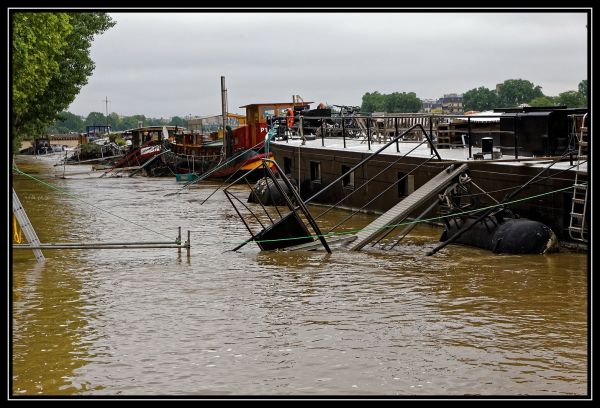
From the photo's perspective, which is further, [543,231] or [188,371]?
[543,231]

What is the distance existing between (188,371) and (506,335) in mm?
4224

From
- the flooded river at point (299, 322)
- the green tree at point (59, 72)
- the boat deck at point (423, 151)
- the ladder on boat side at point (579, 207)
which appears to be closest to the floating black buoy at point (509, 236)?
the flooded river at point (299, 322)

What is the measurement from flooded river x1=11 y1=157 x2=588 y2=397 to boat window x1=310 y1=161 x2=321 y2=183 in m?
10.9

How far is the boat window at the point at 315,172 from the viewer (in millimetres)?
33500

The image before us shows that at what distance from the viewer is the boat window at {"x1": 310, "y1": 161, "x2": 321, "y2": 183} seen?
33500 millimetres

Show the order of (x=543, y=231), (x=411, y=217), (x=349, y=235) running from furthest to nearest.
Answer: (x=411, y=217), (x=349, y=235), (x=543, y=231)

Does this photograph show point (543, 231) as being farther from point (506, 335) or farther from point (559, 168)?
point (506, 335)

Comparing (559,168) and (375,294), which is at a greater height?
(559,168)

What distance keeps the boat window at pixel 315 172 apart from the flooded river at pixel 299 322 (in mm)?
10939

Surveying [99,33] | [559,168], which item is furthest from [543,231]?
[99,33]

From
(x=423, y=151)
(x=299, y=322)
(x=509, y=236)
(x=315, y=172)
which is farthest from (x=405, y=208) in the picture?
(x=315, y=172)

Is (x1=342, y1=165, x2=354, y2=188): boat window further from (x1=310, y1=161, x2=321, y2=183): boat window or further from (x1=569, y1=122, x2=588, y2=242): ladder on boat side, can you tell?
(x1=569, y1=122, x2=588, y2=242): ladder on boat side

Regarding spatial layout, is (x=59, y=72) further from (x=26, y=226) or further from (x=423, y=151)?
(x=26, y=226)

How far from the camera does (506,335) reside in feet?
42.3
